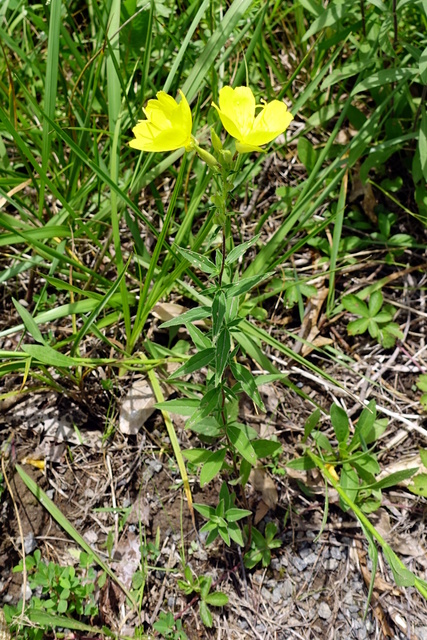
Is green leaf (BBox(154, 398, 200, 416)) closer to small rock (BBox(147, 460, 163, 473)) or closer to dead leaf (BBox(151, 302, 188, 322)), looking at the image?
small rock (BBox(147, 460, 163, 473))

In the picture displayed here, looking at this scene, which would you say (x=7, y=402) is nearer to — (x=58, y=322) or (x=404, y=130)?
(x=58, y=322)

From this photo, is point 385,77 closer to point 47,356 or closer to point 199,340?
point 199,340

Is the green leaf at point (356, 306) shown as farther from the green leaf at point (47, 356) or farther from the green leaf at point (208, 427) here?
the green leaf at point (47, 356)

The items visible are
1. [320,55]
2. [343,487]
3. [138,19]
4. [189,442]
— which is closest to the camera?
[343,487]

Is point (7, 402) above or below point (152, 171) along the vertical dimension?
below

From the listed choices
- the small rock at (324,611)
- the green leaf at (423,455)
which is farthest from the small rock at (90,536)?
the green leaf at (423,455)

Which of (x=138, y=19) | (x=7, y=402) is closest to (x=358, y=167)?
(x=138, y=19)

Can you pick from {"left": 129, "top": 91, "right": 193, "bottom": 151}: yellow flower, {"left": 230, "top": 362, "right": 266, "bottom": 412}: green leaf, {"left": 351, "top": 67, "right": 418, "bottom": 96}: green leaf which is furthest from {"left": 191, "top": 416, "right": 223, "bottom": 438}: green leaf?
{"left": 351, "top": 67, "right": 418, "bottom": 96}: green leaf
